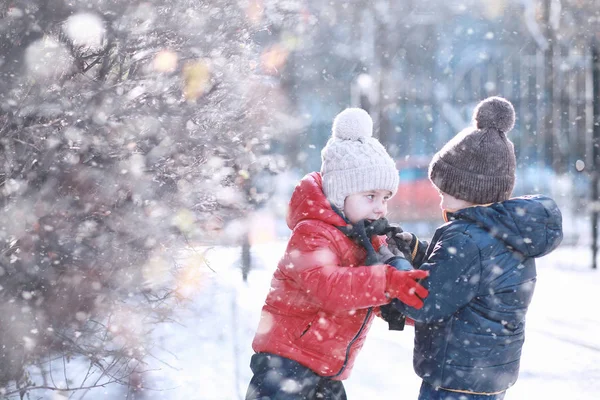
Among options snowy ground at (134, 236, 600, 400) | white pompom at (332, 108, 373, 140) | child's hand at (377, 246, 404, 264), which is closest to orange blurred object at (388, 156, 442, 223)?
snowy ground at (134, 236, 600, 400)

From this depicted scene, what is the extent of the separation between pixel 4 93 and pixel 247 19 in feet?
6.05

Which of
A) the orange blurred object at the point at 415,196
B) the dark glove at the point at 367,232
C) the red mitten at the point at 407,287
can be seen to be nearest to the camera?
the red mitten at the point at 407,287

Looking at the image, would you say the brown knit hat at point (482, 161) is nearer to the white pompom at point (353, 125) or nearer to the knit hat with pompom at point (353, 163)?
the knit hat with pompom at point (353, 163)

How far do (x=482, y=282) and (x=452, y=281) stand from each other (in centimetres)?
12

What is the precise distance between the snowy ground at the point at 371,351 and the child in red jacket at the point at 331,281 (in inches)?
65.4

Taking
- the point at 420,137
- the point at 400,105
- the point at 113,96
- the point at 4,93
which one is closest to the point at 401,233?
the point at 113,96

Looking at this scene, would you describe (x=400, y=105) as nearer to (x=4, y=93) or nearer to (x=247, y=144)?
(x=247, y=144)

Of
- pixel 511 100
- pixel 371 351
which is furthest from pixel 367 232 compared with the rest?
pixel 511 100

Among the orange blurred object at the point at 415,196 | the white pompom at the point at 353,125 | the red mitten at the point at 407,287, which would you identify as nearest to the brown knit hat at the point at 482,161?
the white pompom at the point at 353,125

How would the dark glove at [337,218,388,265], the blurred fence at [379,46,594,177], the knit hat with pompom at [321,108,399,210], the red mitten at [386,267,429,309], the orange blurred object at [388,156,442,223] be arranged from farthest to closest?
the orange blurred object at [388,156,442,223] → the blurred fence at [379,46,594,177] → the knit hat with pompom at [321,108,399,210] → the dark glove at [337,218,388,265] → the red mitten at [386,267,429,309]

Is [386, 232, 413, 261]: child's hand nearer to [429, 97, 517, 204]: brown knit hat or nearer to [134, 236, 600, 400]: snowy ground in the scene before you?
[429, 97, 517, 204]: brown knit hat

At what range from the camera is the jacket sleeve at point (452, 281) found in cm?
230

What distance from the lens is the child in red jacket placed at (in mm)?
2316

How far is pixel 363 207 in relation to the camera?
8.47 ft
